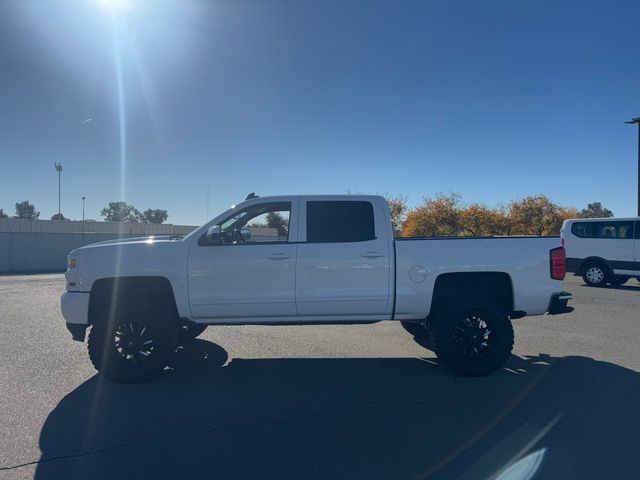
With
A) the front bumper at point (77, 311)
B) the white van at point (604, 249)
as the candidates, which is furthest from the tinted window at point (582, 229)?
the front bumper at point (77, 311)

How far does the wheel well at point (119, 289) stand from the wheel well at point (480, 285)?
129 inches

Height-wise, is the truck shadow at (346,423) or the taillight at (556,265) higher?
the taillight at (556,265)

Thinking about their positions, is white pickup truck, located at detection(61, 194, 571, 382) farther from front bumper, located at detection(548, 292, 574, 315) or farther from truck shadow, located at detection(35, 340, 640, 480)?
truck shadow, located at detection(35, 340, 640, 480)

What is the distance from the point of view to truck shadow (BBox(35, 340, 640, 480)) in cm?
389

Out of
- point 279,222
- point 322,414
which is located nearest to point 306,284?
point 279,222

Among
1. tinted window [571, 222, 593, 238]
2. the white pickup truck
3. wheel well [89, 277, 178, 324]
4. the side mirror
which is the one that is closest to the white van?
tinted window [571, 222, 593, 238]

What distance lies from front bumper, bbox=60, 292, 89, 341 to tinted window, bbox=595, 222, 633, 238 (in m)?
15.3

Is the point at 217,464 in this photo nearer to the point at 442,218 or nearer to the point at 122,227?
the point at 442,218

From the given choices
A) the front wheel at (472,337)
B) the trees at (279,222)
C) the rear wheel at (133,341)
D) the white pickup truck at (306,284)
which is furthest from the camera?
the trees at (279,222)

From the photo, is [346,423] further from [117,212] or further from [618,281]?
[117,212]

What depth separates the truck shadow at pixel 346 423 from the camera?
389cm

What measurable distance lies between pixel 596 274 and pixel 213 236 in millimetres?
14315

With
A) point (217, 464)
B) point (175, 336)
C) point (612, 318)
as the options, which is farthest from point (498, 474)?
point (612, 318)

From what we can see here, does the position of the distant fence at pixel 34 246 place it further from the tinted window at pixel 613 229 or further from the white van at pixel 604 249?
the tinted window at pixel 613 229
